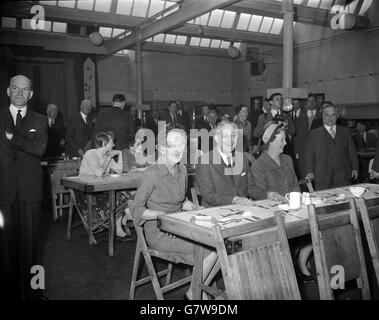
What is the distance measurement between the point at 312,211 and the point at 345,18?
995 cm

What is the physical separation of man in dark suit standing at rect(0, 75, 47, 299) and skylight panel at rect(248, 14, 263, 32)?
12534 millimetres

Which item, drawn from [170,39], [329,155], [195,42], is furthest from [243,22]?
[329,155]

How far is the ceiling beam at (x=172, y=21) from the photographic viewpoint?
8.45 m

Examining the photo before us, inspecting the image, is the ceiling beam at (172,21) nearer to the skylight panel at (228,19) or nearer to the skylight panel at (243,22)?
the skylight panel at (228,19)

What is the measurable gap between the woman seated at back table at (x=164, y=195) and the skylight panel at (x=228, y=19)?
1161 cm

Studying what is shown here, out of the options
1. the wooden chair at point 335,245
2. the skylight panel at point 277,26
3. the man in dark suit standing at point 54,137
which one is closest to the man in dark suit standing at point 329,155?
the wooden chair at point 335,245

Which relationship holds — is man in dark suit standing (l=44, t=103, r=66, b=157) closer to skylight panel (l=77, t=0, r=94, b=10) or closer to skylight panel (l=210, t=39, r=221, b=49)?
skylight panel (l=77, t=0, r=94, b=10)

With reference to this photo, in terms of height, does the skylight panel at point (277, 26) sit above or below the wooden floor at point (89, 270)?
above

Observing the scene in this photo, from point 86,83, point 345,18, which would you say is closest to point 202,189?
point 345,18

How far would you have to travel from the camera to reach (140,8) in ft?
38.0

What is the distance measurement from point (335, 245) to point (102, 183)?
256 centimetres

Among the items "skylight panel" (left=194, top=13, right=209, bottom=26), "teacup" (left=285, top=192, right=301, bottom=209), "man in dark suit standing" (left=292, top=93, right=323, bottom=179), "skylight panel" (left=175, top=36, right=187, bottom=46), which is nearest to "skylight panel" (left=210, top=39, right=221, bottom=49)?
"skylight panel" (left=175, top=36, right=187, bottom=46)

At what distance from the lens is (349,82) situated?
12086 millimetres

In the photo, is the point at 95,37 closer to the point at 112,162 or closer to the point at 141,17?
the point at 141,17
